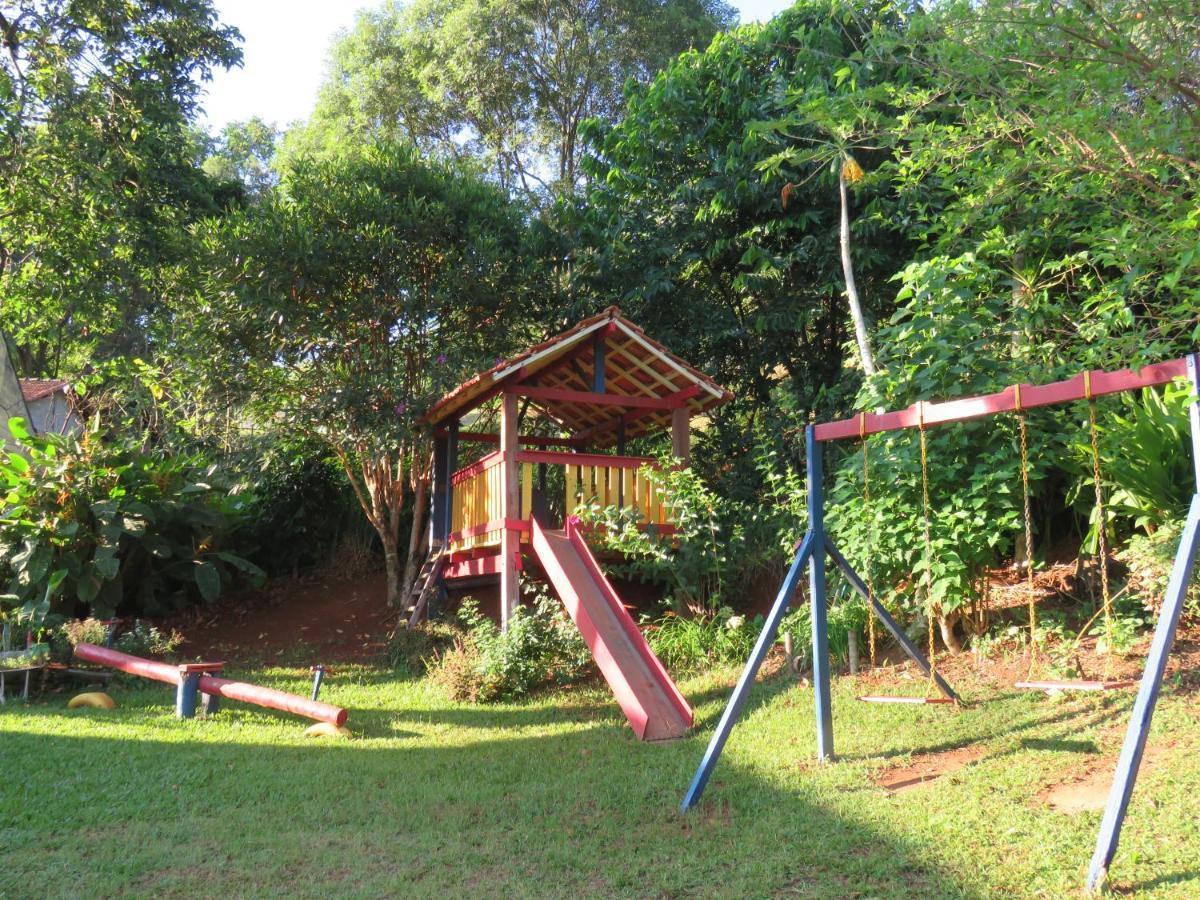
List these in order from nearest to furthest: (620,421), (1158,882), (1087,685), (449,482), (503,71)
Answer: (1158,882) < (1087,685) < (449,482) < (620,421) < (503,71)

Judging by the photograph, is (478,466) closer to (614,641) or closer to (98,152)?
(614,641)

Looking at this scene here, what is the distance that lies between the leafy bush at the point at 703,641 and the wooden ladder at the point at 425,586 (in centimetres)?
324

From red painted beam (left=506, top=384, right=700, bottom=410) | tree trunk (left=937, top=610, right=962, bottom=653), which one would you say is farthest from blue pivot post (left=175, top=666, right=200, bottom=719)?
tree trunk (left=937, top=610, right=962, bottom=653)

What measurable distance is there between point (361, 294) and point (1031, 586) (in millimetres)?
9545

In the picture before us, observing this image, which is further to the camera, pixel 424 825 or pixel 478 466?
pixel 478 466

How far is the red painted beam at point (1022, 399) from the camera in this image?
456 centimetres

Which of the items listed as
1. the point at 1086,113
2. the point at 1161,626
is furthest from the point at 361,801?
the point at 1086,113

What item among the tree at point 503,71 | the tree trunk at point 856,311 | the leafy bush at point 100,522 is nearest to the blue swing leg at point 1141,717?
the tree trunk at point 856,311

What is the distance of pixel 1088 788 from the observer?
16.7 ft

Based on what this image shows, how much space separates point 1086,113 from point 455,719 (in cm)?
672

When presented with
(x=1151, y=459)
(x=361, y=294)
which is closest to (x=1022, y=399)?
(x=1151, y=459)

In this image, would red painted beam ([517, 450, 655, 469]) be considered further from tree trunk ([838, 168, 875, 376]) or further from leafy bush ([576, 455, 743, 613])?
tree trunk ([838, 168, 875, 376])

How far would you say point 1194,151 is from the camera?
6.63 m

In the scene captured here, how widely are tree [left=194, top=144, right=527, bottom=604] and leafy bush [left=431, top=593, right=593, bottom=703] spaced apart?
3418mm
